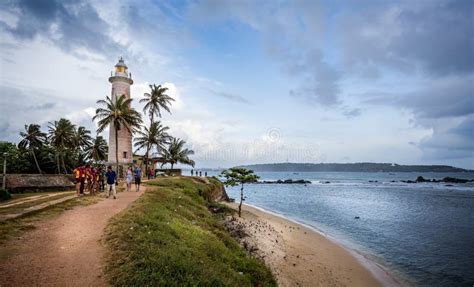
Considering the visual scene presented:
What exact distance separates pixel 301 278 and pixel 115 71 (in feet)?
111

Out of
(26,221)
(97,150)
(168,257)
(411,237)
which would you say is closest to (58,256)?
(168,257)

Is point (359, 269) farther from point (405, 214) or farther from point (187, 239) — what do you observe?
point (405, 214)

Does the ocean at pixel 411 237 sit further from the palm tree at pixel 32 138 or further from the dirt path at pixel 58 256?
the palm tree at pixel 32 138

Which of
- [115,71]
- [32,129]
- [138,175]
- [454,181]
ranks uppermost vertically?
[115,71]

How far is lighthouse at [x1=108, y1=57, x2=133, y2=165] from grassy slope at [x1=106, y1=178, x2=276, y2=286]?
24.6 m

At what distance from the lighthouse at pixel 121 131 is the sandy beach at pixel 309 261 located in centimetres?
2163

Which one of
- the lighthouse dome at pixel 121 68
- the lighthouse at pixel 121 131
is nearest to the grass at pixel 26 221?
the lighthouse at pixel 121 131

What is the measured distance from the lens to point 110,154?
34.5 m

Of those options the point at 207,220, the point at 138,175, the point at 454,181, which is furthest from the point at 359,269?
the point at 454,181

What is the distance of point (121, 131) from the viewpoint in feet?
114

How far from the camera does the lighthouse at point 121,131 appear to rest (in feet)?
113

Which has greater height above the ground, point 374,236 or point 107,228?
point 107,228

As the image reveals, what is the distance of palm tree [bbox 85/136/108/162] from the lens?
50656 millimetres

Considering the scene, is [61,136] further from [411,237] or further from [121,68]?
[411,237]
